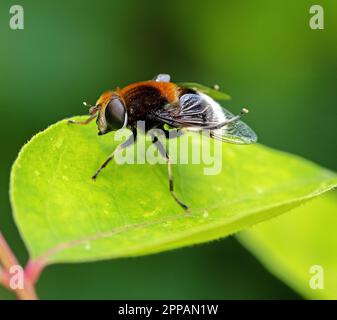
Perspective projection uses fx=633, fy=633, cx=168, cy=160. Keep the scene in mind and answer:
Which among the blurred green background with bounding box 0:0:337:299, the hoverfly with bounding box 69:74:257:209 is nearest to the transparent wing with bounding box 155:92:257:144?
the hoverfly with bounding box 69:74:257:209

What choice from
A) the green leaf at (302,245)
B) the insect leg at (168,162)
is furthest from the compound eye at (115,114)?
the green leaf at (302,245)

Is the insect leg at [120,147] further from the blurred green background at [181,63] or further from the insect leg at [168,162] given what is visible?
the blurred green background at [181,63]

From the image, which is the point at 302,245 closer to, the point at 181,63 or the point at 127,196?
the point at 127,196

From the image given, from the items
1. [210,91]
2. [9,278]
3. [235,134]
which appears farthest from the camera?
[210,91]

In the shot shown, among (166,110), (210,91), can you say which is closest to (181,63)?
(210,91)

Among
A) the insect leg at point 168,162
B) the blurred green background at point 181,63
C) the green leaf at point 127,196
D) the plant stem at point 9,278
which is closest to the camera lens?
the plant stem at point 9,278

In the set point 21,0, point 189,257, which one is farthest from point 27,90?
point 189,257

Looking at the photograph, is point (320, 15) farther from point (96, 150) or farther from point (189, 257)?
point (96, 150)
